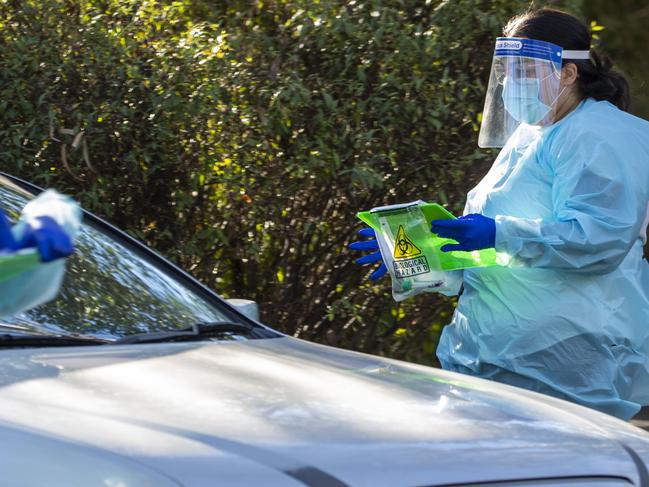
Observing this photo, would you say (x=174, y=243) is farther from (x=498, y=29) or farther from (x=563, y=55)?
(x=563, y=55)

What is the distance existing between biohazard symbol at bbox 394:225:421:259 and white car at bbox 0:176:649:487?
35 cm

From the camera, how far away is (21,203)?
313cm

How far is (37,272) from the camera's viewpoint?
1977 mm

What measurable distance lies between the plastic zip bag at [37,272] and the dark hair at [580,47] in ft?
5.50

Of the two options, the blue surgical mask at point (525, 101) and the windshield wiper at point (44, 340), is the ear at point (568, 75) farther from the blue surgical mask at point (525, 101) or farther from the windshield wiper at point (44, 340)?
the windshield wiper at point (44, 340)

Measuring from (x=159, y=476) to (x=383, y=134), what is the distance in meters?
3.45

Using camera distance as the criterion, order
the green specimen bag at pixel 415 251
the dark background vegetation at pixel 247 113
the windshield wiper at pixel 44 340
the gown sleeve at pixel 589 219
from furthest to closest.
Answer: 1. the dark background vegetation at pixel 247 113
2. the green specimen bag at pixel 415 251
3. the gown sleeve at pixel 589 219
4. the windshield wiper at pixel 44 340

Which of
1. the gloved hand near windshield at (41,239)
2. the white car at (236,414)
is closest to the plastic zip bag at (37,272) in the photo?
the gloved hand near windshield at (41,239)

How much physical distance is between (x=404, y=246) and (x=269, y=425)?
1.24m

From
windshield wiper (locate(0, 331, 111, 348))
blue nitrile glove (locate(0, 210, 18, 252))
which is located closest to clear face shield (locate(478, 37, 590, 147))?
windshield wiper (locate(0, 331, 111, 348))

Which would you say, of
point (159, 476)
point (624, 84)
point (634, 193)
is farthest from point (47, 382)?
point (624, 84)

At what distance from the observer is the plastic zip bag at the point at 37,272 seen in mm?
1957

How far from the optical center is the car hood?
1870 millimetres

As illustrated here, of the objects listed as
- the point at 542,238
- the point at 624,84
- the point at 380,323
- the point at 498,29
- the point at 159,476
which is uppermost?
the point at 498,29
